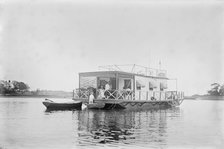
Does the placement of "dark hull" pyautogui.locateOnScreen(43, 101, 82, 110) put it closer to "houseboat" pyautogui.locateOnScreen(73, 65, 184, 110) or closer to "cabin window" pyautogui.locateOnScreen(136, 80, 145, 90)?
"houseboat" pyautogui.locateOnScreen(73, 65, 184, 110)

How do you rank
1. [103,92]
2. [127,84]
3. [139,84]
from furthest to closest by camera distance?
[127,84] < [139,84] < [103,92]

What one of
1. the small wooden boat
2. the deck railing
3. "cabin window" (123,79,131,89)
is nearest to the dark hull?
the small wooden boat

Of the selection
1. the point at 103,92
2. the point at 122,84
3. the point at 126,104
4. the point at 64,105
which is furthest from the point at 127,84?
the point at 64,105

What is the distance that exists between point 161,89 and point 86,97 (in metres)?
6.79

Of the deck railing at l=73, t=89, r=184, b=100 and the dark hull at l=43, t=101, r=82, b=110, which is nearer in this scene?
the deck railing at l=73, t=89, r=184, b=100

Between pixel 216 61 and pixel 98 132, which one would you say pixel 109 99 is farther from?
pixel 216 61

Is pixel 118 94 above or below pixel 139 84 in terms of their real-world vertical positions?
below

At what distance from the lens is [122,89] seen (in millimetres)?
18641

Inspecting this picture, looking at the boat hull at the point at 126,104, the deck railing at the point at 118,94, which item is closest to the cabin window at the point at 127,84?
the deck railing at the point at 118,94

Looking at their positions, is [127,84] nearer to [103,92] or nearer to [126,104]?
[103,92]

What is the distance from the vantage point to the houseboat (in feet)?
56.5

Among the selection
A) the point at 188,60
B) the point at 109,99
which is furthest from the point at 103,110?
the point at 188,60

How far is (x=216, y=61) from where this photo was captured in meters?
7.89

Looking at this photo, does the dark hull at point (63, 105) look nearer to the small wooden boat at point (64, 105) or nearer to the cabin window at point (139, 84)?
the small wooden boat at point (64, 105)
